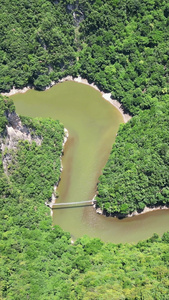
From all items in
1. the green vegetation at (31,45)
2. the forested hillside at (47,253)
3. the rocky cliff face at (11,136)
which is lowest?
the forested hillside at (47,253)

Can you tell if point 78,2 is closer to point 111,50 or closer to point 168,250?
point 111,50

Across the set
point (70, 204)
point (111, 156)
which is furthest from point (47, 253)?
point (111, 156)

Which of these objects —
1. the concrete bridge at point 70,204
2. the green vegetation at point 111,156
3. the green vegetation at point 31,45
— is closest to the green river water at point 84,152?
the concrete bridge at point 70,204

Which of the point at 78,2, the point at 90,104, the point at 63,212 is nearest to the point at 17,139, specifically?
the point at 63,212

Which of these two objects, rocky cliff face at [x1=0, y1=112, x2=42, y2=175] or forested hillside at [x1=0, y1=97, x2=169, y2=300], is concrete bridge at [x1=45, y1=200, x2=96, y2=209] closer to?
forested hillside at [x1=0, y1=97, x2=169, y2=300]

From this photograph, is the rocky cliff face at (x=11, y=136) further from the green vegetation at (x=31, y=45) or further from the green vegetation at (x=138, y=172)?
the green vegetation at (x=31, y=45)

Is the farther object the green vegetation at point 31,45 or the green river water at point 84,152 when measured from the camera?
the green vegetation at point 31,45
